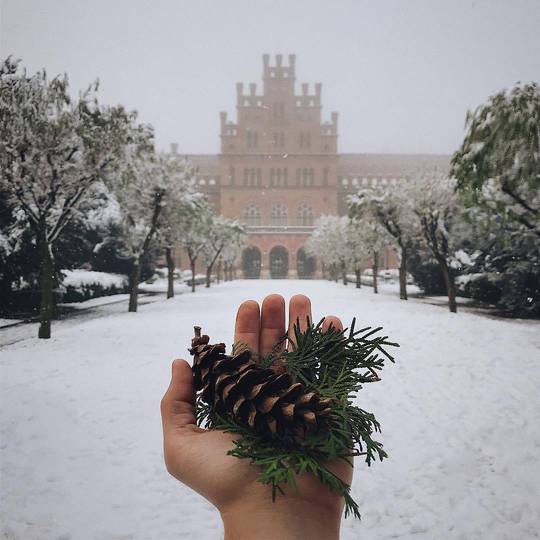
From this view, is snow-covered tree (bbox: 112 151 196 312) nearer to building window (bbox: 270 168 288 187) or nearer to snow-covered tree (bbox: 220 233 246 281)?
snow-covered tree (bbox: 220 233 246 281)

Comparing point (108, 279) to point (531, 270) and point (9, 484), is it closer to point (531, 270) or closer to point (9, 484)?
point (9, 484)

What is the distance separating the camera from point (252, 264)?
15.7 feet

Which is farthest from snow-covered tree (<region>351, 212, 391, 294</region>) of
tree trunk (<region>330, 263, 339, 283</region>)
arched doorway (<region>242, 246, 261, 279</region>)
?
arched doorway (<region>242, 246, 261, 279</region>)

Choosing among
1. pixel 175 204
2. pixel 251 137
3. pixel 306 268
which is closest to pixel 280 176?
pixel 251 137

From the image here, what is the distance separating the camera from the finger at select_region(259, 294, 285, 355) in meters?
0.96

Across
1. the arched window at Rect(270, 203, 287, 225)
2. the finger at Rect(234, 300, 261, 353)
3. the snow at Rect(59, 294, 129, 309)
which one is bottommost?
the snow at Rect(59, 294, 129, 309)

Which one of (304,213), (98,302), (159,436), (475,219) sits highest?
(304,213)

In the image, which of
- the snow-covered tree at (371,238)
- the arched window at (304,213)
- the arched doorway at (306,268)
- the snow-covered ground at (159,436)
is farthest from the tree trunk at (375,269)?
the arched window at (304,213)

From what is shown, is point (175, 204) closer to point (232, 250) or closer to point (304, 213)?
point (232, 250)

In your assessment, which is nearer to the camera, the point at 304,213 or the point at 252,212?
the point at 252,212

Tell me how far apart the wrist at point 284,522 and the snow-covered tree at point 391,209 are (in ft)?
16.8

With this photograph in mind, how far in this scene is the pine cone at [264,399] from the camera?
63cm

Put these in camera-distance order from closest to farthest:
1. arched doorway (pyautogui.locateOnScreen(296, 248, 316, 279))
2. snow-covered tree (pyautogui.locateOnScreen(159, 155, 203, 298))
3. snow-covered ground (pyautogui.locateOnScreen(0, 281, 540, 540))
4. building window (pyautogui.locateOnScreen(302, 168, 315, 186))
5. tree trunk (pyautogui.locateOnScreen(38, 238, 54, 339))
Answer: snow-covered ground (pyautogui.locateOnScreen(0, 281, 540, 540)), tree trunk (pyautogui.locateOnScreen(38, 238, 54, 339)), arched doorway (pyautogui.locateOnScreen(296, 248, 316, 279)), snow-covered tree (pyautogui.locateOnScreen(159, 155, 203, 298)), building window (pyautogui.locateOnScreen(302, 168, 315, 186))

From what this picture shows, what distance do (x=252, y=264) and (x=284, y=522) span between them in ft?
13.4
